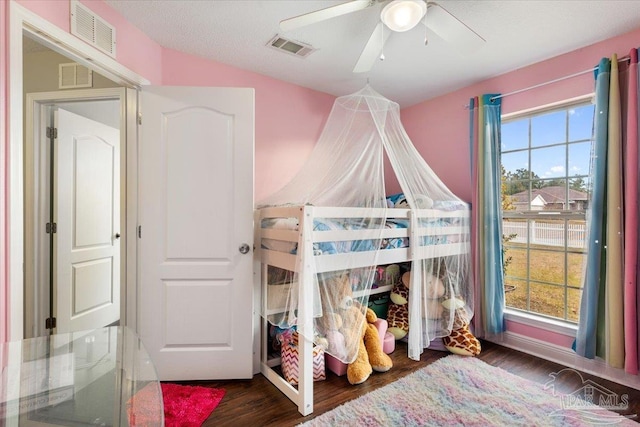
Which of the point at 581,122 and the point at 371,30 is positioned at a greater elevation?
the point at 371,30

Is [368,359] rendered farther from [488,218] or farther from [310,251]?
[488,218]

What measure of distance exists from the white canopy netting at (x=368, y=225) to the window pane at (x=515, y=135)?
0.75 m

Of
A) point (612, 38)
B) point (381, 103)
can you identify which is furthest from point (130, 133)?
point (612, 38)

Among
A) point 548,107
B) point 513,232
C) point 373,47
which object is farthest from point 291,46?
point 513,232

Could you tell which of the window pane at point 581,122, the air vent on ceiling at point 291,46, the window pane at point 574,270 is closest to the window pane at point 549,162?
the window pane at point 581,122

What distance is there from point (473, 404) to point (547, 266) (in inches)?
56.9

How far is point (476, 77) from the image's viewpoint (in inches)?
112

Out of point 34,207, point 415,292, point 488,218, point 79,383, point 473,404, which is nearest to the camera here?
point 79,383

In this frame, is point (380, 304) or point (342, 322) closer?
point (342, 322)

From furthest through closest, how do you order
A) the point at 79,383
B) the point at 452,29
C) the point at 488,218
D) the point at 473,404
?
the point at 488,218 < the point at 473,404 < the point at 452,29 < the point at 79,383

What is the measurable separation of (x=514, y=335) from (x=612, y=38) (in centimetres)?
236

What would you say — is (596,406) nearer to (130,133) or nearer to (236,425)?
(236,425)

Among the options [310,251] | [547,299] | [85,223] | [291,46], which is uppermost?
[291,46]

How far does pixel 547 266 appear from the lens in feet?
8.77
